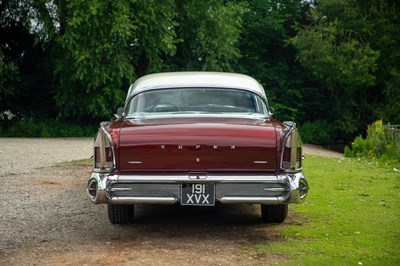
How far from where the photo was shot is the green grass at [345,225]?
19.7ft

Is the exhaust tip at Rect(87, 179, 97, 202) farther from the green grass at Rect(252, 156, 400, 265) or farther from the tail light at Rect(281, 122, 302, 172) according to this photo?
the tail light at Rect(281, 122, 302, 172)

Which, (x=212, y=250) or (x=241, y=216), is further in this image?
(x=241, y=216)

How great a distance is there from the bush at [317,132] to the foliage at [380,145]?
15488 millimetres

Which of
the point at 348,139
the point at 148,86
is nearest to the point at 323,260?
the point at 148,86

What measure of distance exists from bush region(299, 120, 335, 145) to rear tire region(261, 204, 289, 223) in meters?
26.4

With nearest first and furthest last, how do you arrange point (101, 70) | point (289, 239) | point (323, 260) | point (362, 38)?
1. point (323, 260)
2. point (289, 239)
3. point (101, 70)
4. point (362, 38)

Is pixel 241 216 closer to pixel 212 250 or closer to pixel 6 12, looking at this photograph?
pixel 212 250

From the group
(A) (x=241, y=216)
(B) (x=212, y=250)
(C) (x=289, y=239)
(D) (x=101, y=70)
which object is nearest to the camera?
(B) (x=212, y=250)

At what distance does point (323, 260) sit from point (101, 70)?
21.0 m

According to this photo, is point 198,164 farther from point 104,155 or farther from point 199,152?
point 104,155

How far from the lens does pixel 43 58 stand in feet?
95.8

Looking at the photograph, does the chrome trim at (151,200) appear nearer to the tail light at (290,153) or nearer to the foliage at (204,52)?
the tail light at (290,153)

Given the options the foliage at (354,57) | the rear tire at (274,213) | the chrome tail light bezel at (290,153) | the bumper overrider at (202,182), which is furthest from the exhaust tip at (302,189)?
the foliage at (354,57)

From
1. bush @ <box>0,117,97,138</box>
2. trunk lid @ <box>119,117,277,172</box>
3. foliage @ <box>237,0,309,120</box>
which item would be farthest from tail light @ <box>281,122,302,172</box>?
foliage @ <box>237,0,309,120</box>
